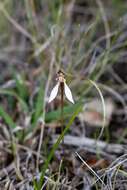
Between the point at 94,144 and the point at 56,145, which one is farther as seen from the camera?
the point at 94,144

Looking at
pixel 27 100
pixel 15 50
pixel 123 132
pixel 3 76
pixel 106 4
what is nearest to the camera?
pixel 123 132

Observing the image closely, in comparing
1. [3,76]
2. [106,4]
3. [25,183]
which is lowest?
[25,183]

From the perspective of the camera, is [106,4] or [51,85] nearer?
[51,85]

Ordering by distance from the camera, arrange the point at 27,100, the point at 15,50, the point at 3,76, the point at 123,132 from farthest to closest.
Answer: the point at 15,50
the point at 3,76
the point at 27,100
the point at 123,132

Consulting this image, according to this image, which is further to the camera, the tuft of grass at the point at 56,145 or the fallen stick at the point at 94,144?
the fallen stick at the point at 94,144

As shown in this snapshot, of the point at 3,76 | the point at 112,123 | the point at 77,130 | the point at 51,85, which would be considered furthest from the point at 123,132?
the point at 3,76

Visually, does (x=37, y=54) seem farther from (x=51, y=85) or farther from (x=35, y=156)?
(x=35, y=156)

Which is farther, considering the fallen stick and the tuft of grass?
the fallen stick

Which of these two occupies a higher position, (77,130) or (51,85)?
(51,85)
